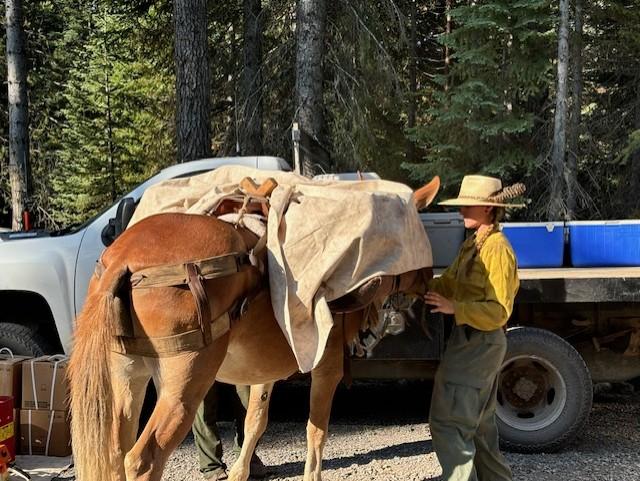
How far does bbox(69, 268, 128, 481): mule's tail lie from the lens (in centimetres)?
251

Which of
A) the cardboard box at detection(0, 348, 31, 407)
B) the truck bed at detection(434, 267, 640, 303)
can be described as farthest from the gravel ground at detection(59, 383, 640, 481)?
the truck bed at detection(434, 267, 640, 303)

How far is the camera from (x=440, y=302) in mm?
3439

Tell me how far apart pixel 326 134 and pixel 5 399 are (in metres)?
6.65

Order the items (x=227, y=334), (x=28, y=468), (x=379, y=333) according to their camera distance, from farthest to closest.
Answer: (x=28, y=468) → (x=379, y=333) → (x=227, y=334)

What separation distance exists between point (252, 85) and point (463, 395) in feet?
26.4

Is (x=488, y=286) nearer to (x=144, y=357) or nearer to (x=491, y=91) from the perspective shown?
(x=144, y=357)

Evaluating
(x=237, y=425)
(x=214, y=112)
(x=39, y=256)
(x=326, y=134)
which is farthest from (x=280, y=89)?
(x=237, y=425)

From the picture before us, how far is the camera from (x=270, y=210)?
3027 mm

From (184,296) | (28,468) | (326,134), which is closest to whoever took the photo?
(184,296)

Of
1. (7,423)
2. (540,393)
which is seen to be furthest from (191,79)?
(540,393)

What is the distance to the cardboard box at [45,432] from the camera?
467 centimetres

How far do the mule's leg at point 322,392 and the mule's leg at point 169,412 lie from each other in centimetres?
103

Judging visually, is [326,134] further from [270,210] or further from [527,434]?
[270,210]

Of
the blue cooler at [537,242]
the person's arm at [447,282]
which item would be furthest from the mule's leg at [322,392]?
the blue cooler at [537,242]
